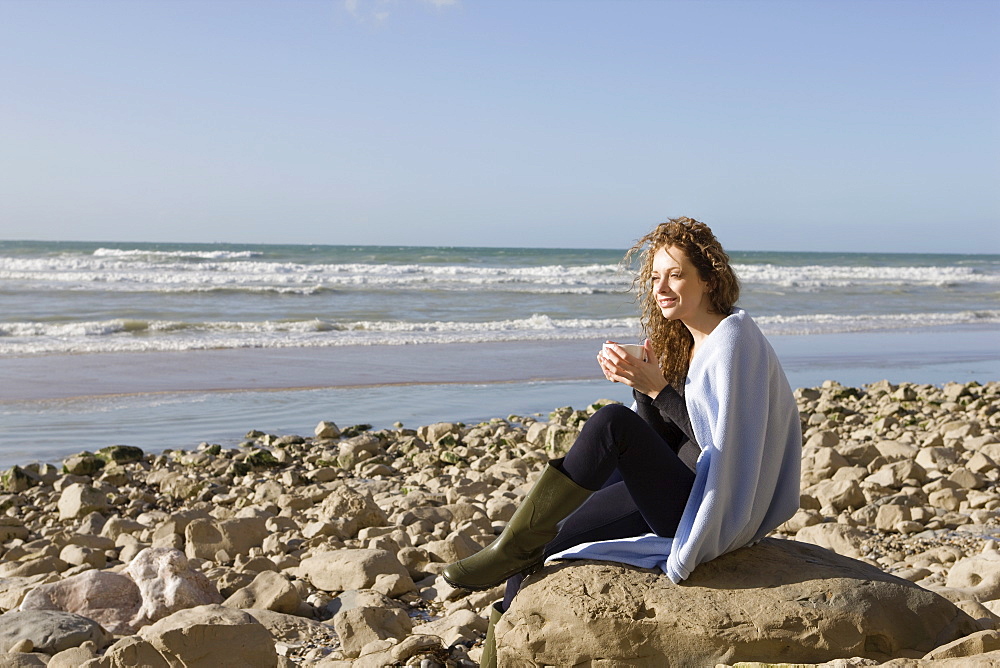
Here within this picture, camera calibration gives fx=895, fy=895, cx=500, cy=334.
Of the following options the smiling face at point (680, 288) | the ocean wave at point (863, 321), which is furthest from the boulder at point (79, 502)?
the ocean wave at point (863, 321)

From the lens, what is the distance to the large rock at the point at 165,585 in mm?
4125

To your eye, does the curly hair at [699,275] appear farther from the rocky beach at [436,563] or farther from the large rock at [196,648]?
the large rock at [196,648]

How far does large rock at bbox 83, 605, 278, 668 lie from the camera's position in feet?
10.4

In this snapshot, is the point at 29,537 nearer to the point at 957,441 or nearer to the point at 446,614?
the point at 446,614

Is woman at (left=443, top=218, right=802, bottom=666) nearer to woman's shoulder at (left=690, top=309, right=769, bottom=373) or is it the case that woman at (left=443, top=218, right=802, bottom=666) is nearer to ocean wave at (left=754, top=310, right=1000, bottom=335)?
woman's shoulder at (left=690, top=309, right=769, bottom=373)

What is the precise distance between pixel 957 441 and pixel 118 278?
27.6 m

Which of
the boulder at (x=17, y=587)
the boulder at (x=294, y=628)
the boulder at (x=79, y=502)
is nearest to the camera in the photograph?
the boulder at (x=294, y=628)

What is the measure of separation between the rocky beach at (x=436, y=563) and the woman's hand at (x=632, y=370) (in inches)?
25.5

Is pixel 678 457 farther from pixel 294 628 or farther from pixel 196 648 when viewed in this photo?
pixel 294 628

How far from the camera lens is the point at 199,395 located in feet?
34.2

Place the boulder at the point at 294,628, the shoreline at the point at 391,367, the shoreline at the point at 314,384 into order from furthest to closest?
the shoreline at the point at 391,367, the shoreline at the point at 314,384, the boulder at the point at 294,628

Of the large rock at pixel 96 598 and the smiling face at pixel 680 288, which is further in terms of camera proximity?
the large rock at pixel 96 598

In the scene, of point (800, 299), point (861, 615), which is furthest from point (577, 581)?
point (800, 299)

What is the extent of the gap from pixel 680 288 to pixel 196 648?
218 centimetres
